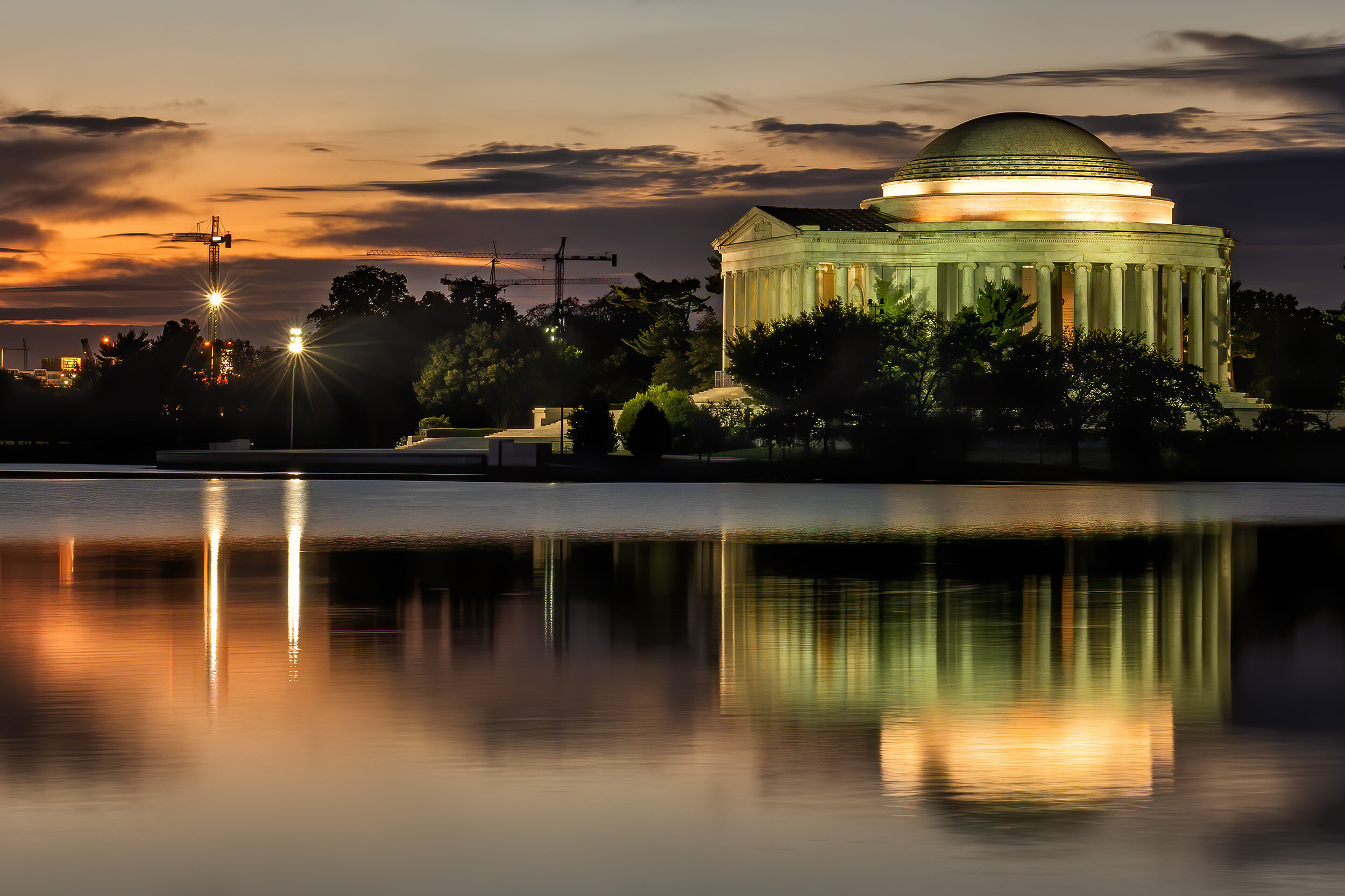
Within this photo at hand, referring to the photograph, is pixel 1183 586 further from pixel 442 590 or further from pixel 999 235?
pixel 999 235

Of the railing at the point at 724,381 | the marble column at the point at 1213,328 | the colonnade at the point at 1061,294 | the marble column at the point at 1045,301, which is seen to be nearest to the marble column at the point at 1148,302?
the colonnade at the point at 1061,294

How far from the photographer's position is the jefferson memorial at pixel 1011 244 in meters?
124

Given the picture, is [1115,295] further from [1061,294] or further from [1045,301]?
[1061,294]

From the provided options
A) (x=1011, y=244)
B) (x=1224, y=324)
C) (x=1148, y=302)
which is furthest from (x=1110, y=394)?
(x=1224, y=324)

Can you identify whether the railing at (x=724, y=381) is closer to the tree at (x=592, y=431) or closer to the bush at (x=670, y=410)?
the bush at (x=670, y=410)

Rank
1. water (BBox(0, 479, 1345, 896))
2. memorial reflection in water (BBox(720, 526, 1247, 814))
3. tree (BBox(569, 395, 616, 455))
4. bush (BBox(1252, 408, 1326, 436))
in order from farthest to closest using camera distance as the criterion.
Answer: tree (BBox(569, 395, 616, 455)) → bush (BBox(1252, 408, 1326, 436)) → memorial reflection in water (BBox(720, 526, 1247, 814)) → water (BBox(0, 479, 1345, 896))

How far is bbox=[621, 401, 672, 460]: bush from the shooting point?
285 ft

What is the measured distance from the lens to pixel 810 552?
3481 centimetres

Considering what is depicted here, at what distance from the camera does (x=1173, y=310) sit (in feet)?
420

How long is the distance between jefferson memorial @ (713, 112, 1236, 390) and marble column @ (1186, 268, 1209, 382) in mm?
102

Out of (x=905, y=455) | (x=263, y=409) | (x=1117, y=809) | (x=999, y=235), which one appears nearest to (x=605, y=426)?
(x=905, y=455)

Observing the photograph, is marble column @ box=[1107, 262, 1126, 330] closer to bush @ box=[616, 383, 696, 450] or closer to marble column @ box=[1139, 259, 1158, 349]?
marble column @ box=[1139, 259, 1158, 349]

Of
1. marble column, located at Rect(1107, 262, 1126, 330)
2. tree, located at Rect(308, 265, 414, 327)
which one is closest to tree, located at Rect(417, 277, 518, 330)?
tree, located at Rect(308, 265, 414, 327)

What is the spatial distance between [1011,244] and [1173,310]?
12982mm
